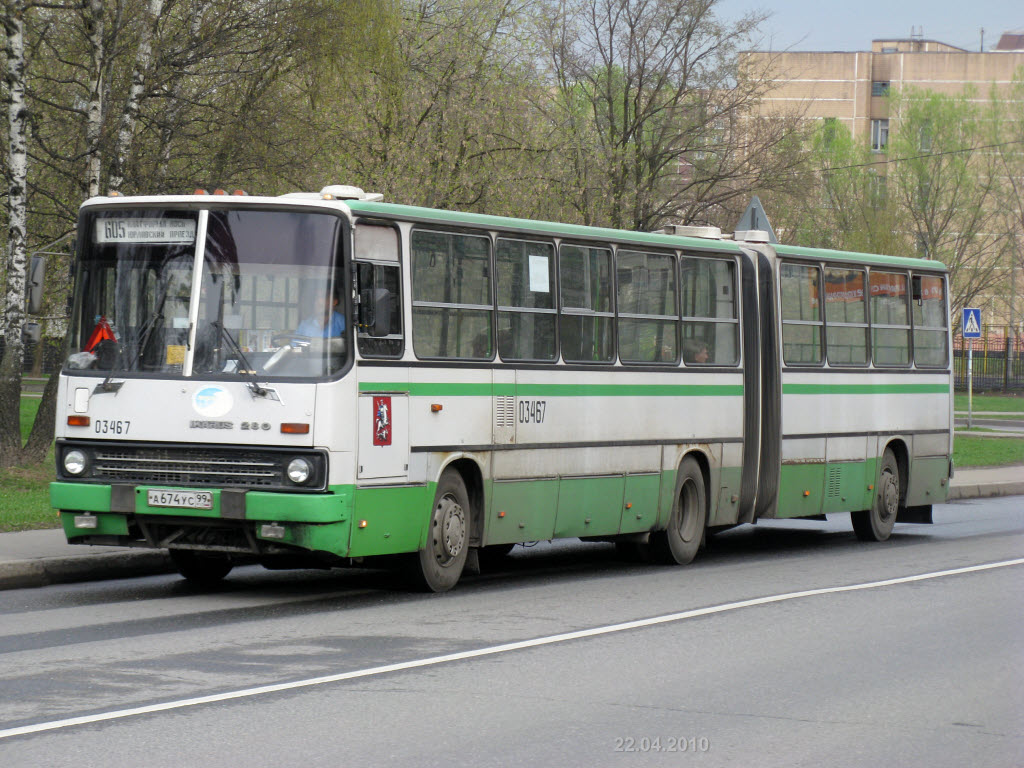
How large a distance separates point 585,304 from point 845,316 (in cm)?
507

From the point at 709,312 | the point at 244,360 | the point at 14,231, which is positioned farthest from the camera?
the point at 14,231

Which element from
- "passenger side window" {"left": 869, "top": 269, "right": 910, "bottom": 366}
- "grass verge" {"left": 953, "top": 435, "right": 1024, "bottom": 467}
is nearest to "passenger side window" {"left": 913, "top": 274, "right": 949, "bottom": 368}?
"passenger side window" {"left": 869, "top": 269, "right": 910, "bottom": 366}

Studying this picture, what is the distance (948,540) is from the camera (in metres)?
18.9

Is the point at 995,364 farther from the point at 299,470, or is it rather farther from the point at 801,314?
the point at 299,470

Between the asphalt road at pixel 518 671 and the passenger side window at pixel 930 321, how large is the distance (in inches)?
234

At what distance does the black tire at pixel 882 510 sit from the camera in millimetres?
18984

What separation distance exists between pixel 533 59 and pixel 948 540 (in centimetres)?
1679

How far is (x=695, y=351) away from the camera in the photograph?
16.0 meters

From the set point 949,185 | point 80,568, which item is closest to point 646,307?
point 80,568

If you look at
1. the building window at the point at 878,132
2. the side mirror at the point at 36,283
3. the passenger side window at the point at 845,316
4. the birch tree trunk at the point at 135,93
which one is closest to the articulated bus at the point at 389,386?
the side mirror at the point at 36,283

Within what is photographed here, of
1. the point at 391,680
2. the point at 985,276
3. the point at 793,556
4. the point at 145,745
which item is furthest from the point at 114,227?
the point at 985,276

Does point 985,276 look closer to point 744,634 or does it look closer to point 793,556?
point 793,556

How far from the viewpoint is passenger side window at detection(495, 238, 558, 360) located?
13.3 m

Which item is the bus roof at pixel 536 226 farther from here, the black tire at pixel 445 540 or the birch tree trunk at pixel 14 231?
the birch tree trunk at pixel 14 231
